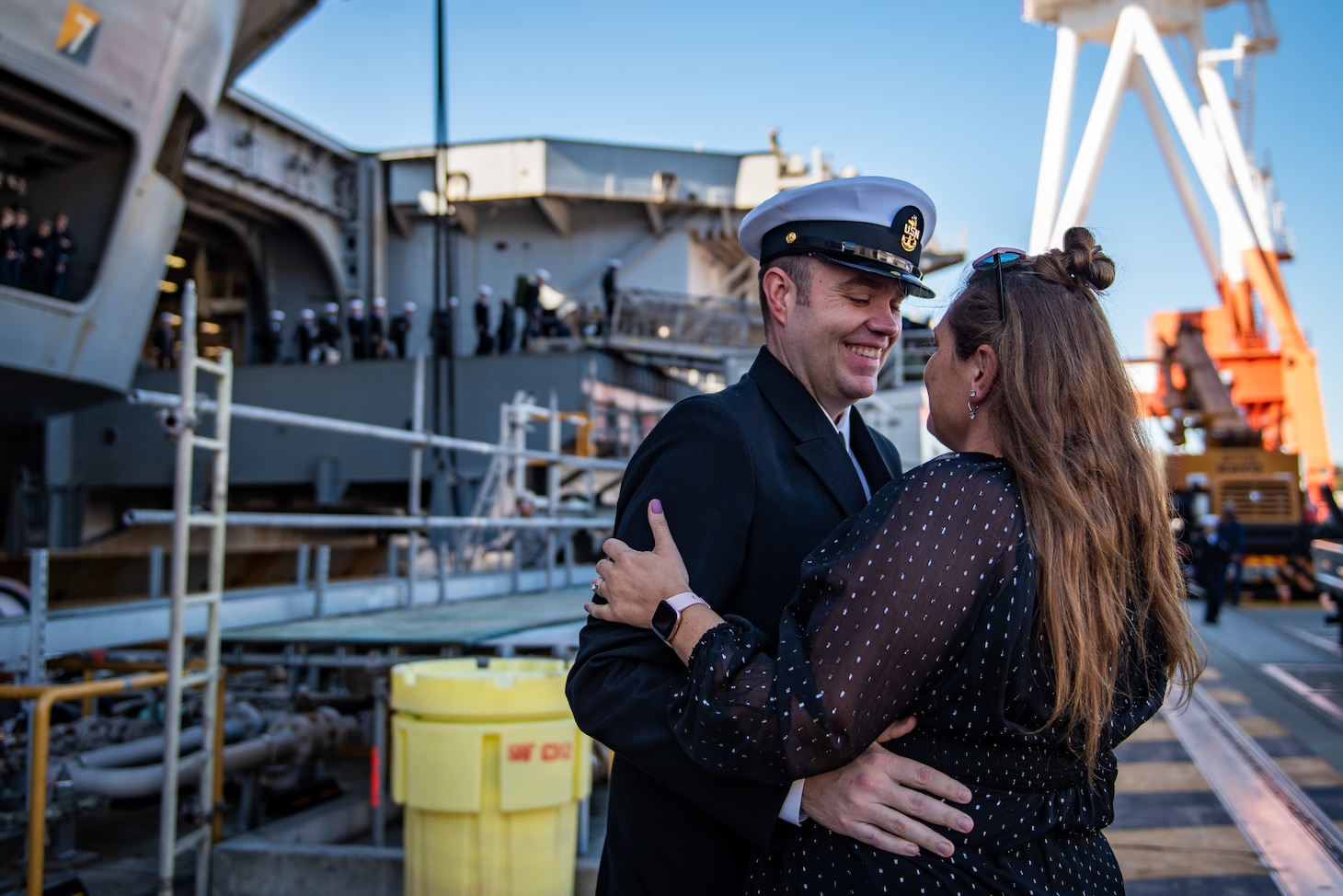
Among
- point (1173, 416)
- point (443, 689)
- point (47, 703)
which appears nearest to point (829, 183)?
point (443, 689)

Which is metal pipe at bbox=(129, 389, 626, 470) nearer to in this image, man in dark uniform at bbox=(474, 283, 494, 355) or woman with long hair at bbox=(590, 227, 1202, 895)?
woman with long hair at bbox=(590, 227, 1202, 895)

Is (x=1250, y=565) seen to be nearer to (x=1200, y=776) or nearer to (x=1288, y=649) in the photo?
(x=1288, y=649)

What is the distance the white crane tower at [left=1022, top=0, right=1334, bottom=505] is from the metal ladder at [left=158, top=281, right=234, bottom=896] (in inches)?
682

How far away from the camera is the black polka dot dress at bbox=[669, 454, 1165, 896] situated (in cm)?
133

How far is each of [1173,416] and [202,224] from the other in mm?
21074

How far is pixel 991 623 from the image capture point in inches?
53.9

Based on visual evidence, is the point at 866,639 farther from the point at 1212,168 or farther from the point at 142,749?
the point at 1212,168

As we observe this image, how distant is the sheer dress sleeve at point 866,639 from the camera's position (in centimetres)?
A: 133

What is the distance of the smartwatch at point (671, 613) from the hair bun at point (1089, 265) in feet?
2.58

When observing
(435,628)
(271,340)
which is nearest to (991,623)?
(435,628)

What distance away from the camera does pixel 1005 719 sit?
1.41 m

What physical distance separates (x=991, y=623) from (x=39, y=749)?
11.4 feet

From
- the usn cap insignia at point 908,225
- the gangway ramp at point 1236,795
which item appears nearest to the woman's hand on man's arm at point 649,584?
the usn cap insignia at point 908,225

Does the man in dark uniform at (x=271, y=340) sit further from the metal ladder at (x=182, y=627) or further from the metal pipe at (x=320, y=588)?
the metal ladder at (x=182, y=627)
